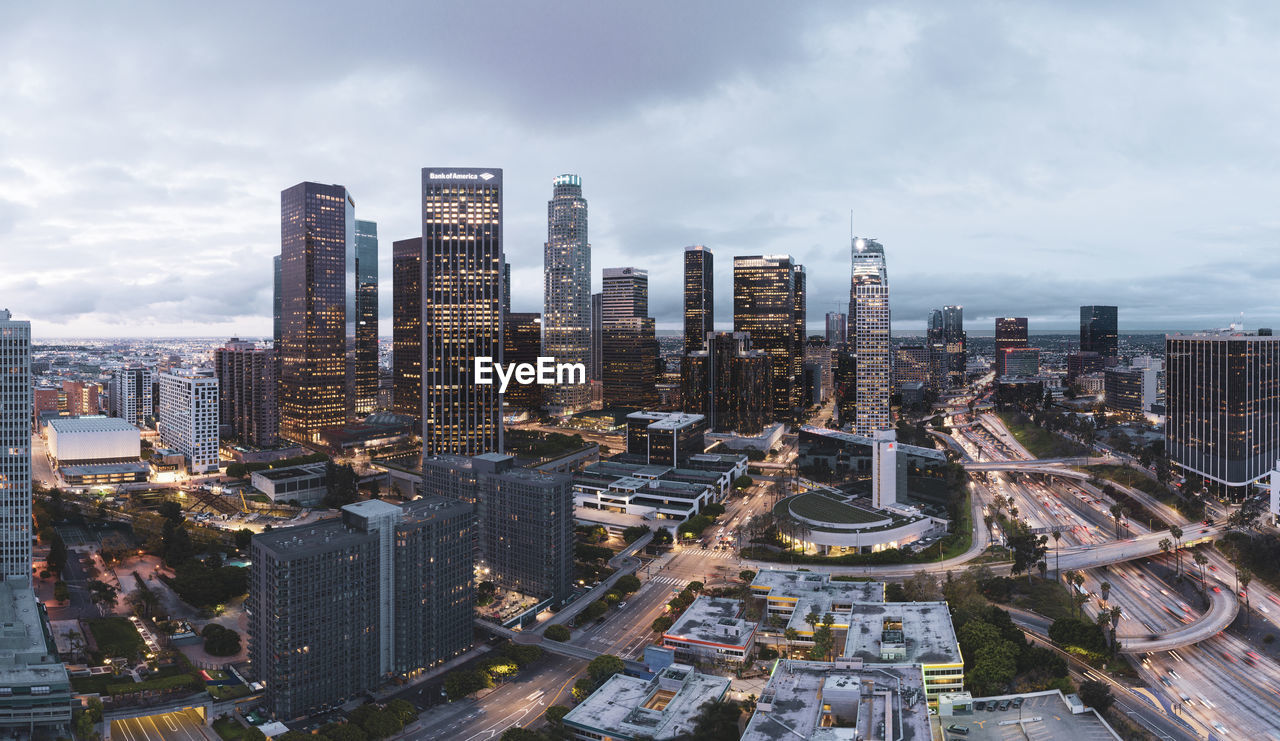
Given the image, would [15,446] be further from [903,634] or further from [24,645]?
[903,634]

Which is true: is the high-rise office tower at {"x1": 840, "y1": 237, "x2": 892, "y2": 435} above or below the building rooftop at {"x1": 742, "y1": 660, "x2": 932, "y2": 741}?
above

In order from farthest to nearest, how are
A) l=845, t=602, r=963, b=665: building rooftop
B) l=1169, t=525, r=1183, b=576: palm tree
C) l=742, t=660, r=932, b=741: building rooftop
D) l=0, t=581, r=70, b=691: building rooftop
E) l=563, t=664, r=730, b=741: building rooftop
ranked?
l=1169, t=525, r=1183, b=576: palm tree < l=845, t=602, r=963, b=665: building rooftop < l=563, t=664, r=730, b=741: building rooftop < l=0, t=581, r=70, b=691: building rooftop < l=742, t=660, r=932, b=741: building rooftop

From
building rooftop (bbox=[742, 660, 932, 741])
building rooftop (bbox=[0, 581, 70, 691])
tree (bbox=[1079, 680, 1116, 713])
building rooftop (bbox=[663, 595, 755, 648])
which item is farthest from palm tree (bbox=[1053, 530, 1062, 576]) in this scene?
building rooftop (bbox=[0, 581, 70, 691])

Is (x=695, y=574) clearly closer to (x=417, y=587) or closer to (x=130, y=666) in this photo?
→ (x=417, y=587)

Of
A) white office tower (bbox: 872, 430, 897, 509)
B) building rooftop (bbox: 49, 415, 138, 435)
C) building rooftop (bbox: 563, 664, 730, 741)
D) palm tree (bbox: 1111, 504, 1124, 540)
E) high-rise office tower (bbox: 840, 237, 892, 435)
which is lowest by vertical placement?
building rooftop (bbox: 563, 664, 730, 741)

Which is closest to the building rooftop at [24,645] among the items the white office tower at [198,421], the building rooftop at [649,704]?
the building rooftop at [649,704]

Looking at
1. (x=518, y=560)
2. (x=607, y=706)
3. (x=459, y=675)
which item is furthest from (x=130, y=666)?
(x=607, y=706)

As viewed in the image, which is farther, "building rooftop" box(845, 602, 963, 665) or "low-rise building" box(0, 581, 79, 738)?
"building rooftop" box(845, 602, 963, 665)

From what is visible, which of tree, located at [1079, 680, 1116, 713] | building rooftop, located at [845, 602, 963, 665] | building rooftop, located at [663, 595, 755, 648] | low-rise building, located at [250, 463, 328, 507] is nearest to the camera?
tree, located at [1079, 680, 1116, 713]

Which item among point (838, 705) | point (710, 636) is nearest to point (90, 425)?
point (710, 636)

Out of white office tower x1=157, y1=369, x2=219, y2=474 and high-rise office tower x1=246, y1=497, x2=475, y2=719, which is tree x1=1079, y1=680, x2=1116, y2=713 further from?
white office tower x1=157, y1=369, x2=219, y2=474
